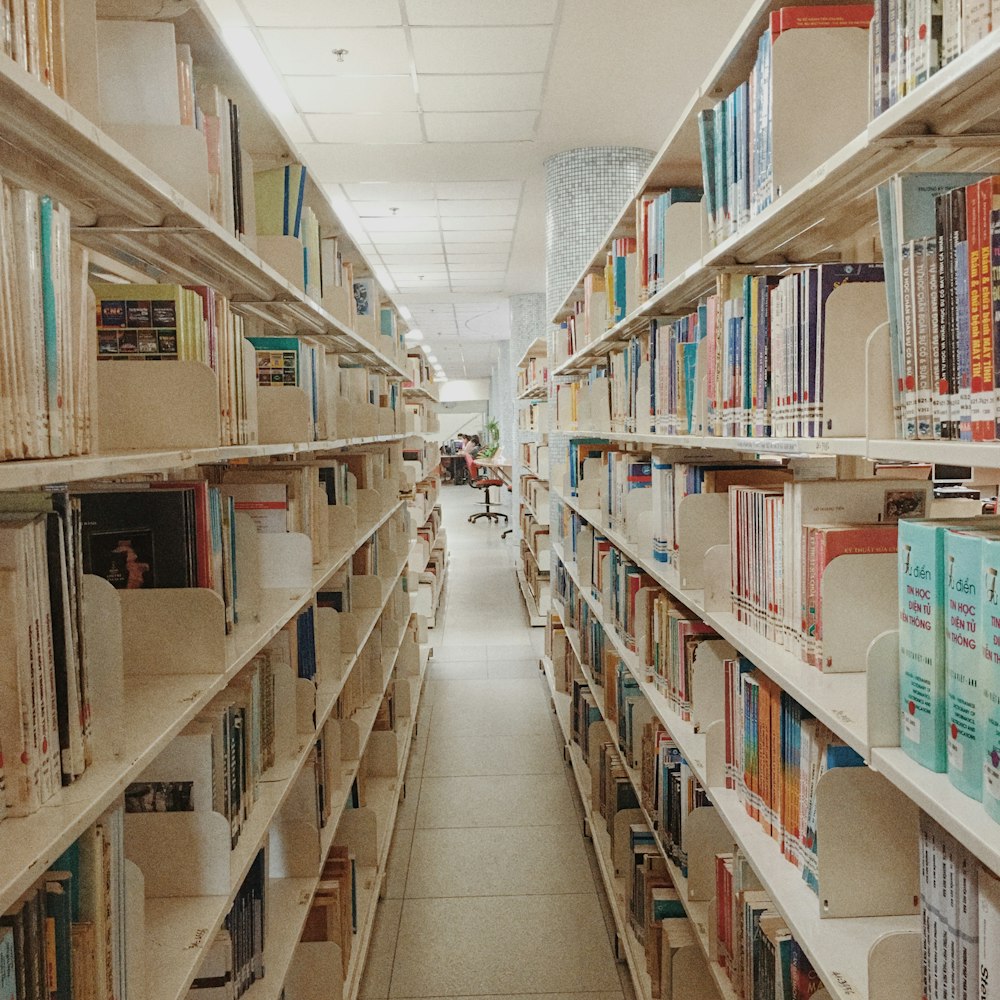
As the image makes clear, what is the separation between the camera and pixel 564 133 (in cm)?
527

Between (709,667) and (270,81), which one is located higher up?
(270,81)

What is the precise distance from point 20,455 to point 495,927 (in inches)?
100

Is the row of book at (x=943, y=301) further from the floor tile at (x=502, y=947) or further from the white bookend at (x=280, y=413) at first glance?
the floor tile at (x=502, y=947)

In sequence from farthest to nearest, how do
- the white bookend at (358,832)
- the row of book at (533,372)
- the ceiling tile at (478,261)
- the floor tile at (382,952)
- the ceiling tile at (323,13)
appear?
the ceiling tile at (478,261), the row of book at (533,372), the ceiling tile at (323,13), the white bookend at (358,832), the floor tile at (382,952)

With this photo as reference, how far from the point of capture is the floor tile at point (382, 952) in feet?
8.80

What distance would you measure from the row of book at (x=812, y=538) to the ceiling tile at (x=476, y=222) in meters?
6.05

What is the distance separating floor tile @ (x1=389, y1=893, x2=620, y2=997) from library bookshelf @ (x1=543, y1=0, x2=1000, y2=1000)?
17 centimetres

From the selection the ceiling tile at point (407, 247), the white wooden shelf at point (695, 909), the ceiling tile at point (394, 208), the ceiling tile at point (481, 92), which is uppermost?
the ceiling tile at point (407, 247)

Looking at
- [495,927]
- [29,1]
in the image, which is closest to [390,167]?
[495,927]

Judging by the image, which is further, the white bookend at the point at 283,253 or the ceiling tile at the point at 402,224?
the ceiling tile at the point at 402,224

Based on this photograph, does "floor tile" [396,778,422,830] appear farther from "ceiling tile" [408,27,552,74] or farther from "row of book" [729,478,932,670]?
"ceiling tile" [408,27,552,74]

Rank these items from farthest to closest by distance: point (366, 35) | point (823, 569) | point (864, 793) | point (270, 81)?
point (270, 81) → point (366, 35) → point (823, 569) → point (864, 793)

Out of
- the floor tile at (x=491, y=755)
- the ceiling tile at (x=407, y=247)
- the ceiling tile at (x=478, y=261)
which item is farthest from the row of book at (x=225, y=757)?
the ceiling tile at (x=478, y=261)

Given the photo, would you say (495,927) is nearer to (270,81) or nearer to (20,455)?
(20,455)
